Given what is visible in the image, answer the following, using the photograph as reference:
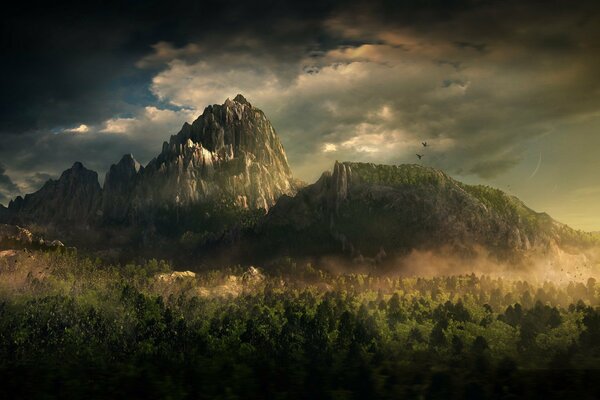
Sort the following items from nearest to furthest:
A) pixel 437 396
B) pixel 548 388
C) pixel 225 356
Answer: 1. pixel 548 388
2. pixel 437 396
3. pixel 225 356

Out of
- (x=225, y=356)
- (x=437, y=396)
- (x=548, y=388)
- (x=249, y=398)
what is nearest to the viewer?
(x=249, y=398)

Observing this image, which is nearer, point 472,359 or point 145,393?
point 145,393

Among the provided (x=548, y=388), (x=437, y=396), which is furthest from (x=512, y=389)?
(x=437, y=396)

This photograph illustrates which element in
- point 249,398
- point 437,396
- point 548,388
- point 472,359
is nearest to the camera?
point 249,398

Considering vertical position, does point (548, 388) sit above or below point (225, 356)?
above

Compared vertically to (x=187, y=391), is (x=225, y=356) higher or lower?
lower

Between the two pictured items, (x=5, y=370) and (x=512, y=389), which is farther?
(x=5, y=370)

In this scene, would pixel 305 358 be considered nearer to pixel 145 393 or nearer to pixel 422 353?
pixel 422 353

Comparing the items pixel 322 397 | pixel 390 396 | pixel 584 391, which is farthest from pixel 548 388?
pixel 322 397

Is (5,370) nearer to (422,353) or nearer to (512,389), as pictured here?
(422,353)
